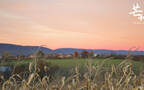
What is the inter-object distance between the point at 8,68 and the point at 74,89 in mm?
6230

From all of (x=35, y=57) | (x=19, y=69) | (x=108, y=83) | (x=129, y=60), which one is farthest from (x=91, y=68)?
(x=19, y=69)

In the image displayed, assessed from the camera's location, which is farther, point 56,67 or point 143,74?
point 56,67

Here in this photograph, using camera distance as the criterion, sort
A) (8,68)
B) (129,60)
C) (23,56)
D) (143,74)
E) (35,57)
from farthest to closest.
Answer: (8,68), (143,74), (23,56), (129,60), (35,57)

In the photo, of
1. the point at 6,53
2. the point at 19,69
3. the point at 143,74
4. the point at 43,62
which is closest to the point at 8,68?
the point at 19,69

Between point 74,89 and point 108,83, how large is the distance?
1.78 ft

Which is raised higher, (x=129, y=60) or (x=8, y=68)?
(x=129, y=60)

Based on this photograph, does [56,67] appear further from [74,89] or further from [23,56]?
[74,89]

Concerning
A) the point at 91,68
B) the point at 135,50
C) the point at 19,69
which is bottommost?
the point at 19,69

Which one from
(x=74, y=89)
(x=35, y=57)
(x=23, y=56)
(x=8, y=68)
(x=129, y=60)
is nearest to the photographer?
(x=35, y=57)

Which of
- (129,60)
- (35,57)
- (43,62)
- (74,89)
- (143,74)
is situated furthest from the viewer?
(43,62)

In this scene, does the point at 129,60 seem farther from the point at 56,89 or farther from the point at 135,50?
the point at 56,89

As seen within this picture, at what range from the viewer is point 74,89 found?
3.43 metres

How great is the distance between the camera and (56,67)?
9.72m

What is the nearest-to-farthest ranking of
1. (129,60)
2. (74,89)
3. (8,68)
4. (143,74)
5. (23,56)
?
(129,60) → (74,89) → (23,56) → (143,74) → (8,68)
